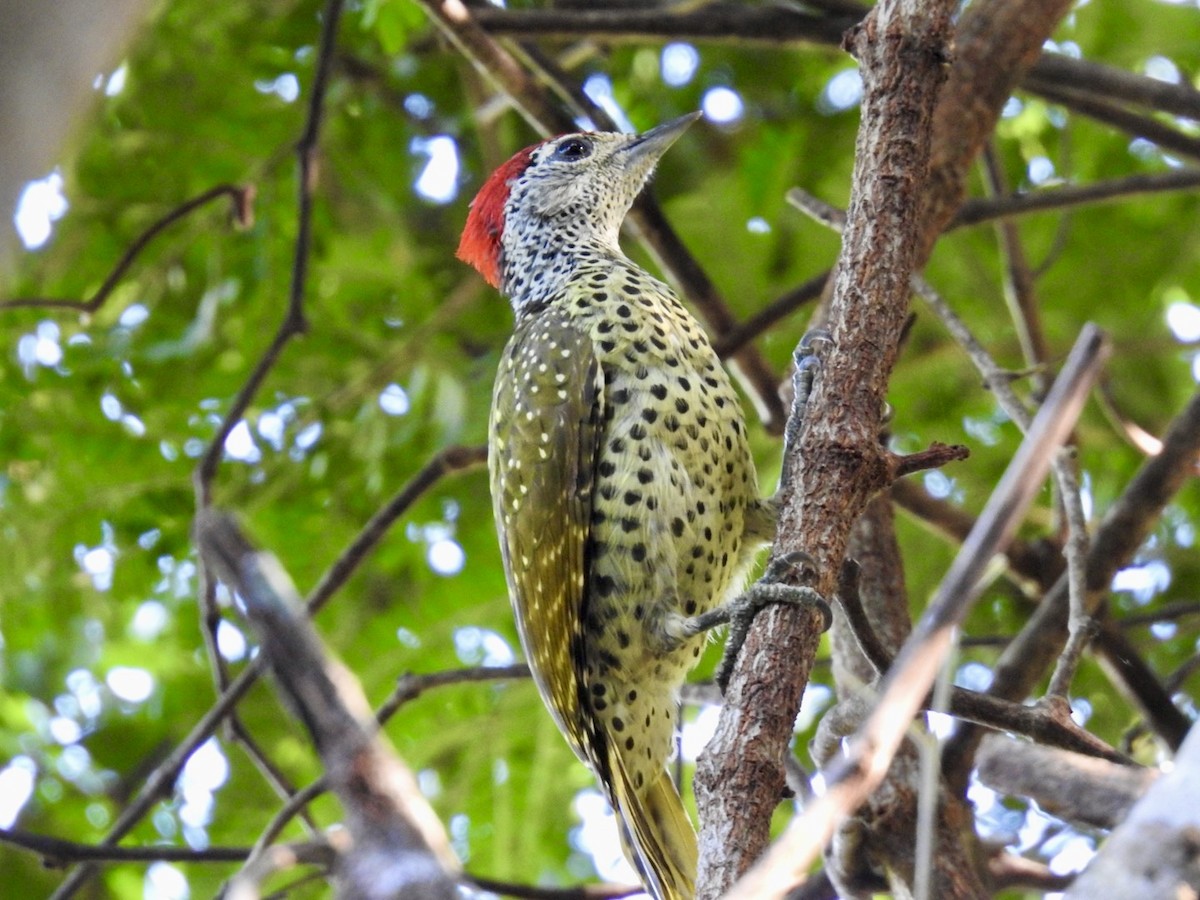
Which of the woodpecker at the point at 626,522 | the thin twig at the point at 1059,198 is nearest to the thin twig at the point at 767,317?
the woodpecker at the point at 626,522

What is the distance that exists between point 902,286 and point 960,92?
1380mm

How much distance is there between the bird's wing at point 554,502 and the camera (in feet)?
10.9

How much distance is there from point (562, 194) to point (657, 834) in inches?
73.0

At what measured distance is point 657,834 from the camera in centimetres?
340

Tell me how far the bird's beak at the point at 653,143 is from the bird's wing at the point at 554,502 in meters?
0.83

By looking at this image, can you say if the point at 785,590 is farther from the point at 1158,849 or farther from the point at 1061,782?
the point at 1158,849

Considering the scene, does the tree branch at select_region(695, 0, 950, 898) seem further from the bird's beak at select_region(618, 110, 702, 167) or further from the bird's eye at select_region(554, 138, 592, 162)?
the bird's eye at select_region(554, 138, 592, 162)

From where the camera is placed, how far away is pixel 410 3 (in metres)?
4.20

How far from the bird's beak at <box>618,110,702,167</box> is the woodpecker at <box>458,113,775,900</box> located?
678mm

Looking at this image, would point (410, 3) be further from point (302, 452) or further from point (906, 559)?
point (906, 559)

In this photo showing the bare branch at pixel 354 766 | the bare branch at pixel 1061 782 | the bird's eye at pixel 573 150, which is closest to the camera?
the bare branch at pixel 354 766

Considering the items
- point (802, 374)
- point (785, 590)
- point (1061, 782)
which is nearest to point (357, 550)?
point (802, 374)

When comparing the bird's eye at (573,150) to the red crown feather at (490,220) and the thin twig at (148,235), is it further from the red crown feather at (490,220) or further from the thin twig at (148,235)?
the thin twig at (148,235)

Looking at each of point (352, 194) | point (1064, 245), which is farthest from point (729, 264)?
point (352, 194)
